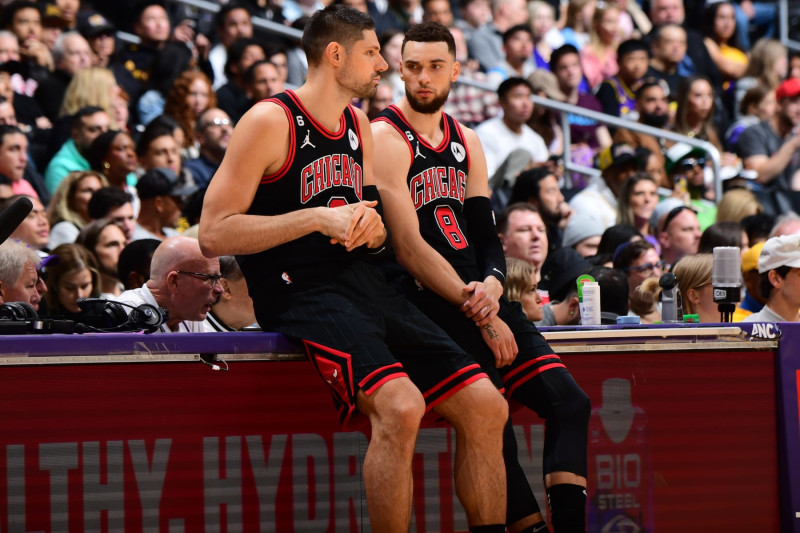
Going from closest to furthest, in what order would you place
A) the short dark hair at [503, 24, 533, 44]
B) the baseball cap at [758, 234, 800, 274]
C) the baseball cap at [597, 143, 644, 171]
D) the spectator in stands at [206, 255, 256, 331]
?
the spectator in stands at [206, 255, 256, 331] < the baseball cap at [758, 234, 800, 274] < the baseball cap at [597, 143, 644, 171] < the short dark hair at [503, 24, 533, 44]

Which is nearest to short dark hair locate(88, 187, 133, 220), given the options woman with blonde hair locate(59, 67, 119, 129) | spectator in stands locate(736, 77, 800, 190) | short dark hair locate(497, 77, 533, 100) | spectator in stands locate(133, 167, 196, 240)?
spectator in stands locate(133, 167, 196, 240)

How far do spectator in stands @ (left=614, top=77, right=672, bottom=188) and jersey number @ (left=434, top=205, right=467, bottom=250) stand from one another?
21.5 feet

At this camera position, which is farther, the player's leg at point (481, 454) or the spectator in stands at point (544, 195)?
the spectator in stands at point (544, 195)

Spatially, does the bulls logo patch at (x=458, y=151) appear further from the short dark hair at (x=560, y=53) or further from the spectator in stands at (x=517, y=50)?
the spectator in stands at (x=517, y=50)

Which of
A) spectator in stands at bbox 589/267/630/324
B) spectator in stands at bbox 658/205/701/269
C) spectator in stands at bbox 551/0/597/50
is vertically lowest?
spectator in stands at bbox 589/267/630/324

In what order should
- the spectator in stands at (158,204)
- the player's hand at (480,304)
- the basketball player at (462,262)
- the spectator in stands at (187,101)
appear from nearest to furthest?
the basketball player at (462,262)
the player's hand at (480,304)
the spectator in stands at (158,204)
the spectator in stands at (187,101)

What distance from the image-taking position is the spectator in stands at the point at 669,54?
13.1m

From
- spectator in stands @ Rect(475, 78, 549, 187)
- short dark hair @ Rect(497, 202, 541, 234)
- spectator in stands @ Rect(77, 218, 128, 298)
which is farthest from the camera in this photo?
spectator in stands @ Rect(475, 78, 549, 187)

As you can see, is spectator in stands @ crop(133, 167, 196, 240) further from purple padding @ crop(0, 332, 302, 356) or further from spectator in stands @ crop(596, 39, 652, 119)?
spectator in stands @ crop(596, 39, 652, 119)

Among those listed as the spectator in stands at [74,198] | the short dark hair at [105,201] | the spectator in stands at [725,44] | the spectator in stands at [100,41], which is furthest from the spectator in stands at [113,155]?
the spectator in stands at [725,44]

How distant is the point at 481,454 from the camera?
163 inches

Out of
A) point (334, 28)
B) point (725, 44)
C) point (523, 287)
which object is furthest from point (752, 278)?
point (725, 44)

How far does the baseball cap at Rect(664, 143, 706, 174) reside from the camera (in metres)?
10.7

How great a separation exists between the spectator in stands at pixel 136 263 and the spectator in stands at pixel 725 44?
9638mm
